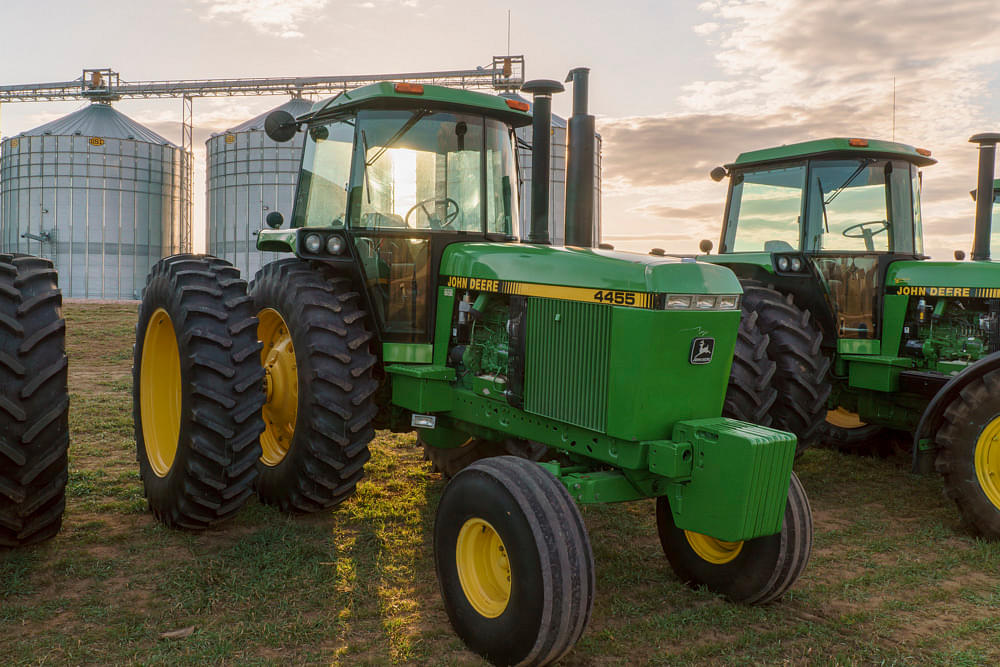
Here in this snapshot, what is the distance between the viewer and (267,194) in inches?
902

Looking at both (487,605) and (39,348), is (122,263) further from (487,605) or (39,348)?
(487,605)

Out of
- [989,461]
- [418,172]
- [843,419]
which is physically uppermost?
[418,172]

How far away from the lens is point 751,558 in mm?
3797

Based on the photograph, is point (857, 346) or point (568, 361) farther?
point (857, 346)

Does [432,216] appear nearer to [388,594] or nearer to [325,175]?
[325,175]

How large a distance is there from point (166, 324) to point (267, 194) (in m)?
18.6

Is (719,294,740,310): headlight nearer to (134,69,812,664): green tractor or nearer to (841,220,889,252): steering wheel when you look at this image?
(134,69,812,664): green tractor

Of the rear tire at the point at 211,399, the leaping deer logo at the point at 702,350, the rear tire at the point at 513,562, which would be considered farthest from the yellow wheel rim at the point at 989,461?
the rear tire at the point at 211,399

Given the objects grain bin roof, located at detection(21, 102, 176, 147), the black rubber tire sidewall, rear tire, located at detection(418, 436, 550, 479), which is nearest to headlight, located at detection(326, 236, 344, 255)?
rear tire, located at detection(418, 436, 550, 479)

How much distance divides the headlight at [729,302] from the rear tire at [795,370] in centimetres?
213

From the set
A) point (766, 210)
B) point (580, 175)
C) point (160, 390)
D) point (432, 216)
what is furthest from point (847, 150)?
point (160, 390)

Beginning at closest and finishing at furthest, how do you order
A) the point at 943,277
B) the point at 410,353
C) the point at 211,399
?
1. the point at 211,399
2. the point at 410,353
3. the point at 943,277

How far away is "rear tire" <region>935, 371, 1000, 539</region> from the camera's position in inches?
194

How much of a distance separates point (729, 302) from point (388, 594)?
2132 millimetres
